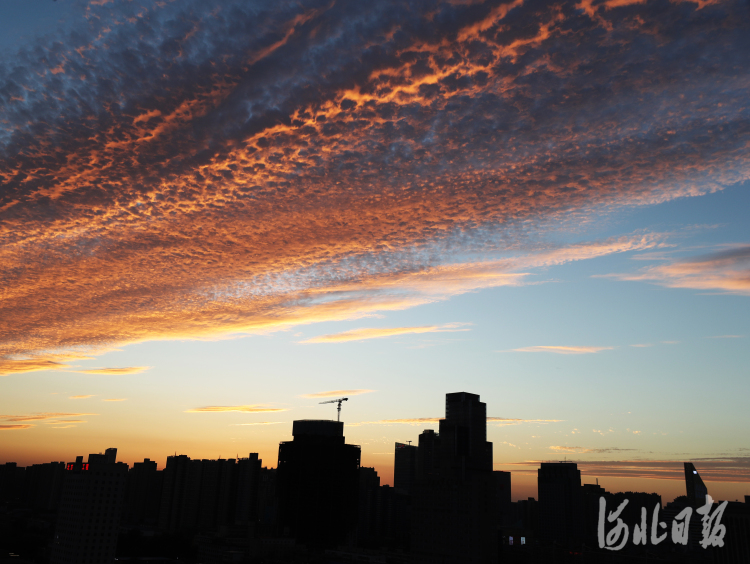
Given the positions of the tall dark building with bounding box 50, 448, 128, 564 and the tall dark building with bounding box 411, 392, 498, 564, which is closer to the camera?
the tall dark building with bounding box 50, 448, 128, 564

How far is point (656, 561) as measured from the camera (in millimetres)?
195375

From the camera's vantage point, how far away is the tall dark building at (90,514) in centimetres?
12219

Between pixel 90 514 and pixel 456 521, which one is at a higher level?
pixel 90 514

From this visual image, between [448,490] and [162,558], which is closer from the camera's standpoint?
[448,490]

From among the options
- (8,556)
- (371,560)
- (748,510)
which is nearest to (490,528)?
(371,560)

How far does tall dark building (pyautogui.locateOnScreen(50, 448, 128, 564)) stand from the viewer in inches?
4811

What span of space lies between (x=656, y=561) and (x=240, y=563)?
5766 inches

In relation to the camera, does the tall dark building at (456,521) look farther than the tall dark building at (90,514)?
Yes

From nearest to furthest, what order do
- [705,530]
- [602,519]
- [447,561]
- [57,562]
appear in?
[602,519] → [705,530] → [57,562] → [447,561]

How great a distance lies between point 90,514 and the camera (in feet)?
405

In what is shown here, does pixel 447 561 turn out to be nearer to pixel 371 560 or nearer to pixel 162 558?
pixel 371 560

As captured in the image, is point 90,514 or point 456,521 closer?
point 90,514

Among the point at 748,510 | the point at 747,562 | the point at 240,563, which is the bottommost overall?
the point at 240,563

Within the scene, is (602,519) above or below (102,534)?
above
